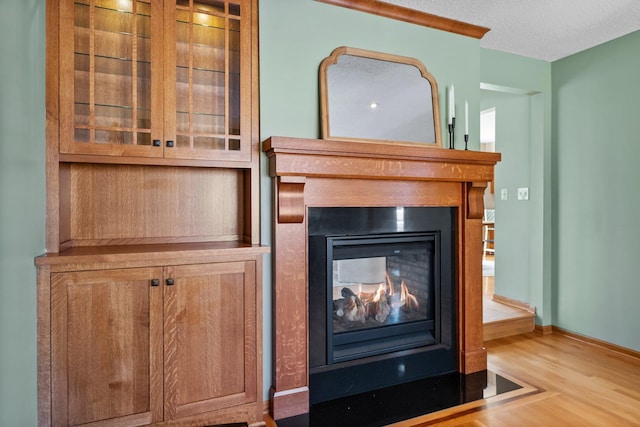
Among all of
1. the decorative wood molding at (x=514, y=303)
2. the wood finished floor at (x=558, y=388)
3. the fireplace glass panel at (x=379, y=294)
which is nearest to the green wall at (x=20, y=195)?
the fireplace glass panel at (x=379, y=294)

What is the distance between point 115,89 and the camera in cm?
187

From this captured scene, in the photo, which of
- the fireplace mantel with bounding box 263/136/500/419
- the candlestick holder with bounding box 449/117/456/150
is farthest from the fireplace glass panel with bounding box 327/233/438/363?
the candlestick holder with bounding box 449/117/456/150

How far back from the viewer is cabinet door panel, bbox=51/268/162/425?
1.61 metres

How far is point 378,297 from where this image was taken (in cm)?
250

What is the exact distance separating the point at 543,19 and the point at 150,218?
2795 millimetres

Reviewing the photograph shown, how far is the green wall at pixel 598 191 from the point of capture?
9.32ft

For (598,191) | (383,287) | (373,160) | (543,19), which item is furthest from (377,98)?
(598,191)

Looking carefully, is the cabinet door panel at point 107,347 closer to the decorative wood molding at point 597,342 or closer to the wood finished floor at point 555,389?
the wood finished floor at point 555,389

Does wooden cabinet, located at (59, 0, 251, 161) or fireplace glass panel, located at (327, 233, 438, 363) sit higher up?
wooden cabinet, located at (59, 0, 251, 161)

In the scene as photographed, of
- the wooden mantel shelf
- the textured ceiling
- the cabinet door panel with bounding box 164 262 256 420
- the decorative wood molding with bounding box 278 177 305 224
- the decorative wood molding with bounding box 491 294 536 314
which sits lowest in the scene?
the decorative wood molding with bounding box 491 294 536 314

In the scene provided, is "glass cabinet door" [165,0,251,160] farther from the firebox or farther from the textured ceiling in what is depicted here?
the textured ceiling

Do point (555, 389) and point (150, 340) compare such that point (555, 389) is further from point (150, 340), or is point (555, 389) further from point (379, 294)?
point (150, 340)

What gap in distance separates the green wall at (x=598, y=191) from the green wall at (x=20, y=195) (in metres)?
3.66

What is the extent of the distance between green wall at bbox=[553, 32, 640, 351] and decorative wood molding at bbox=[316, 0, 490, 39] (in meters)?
1.12
